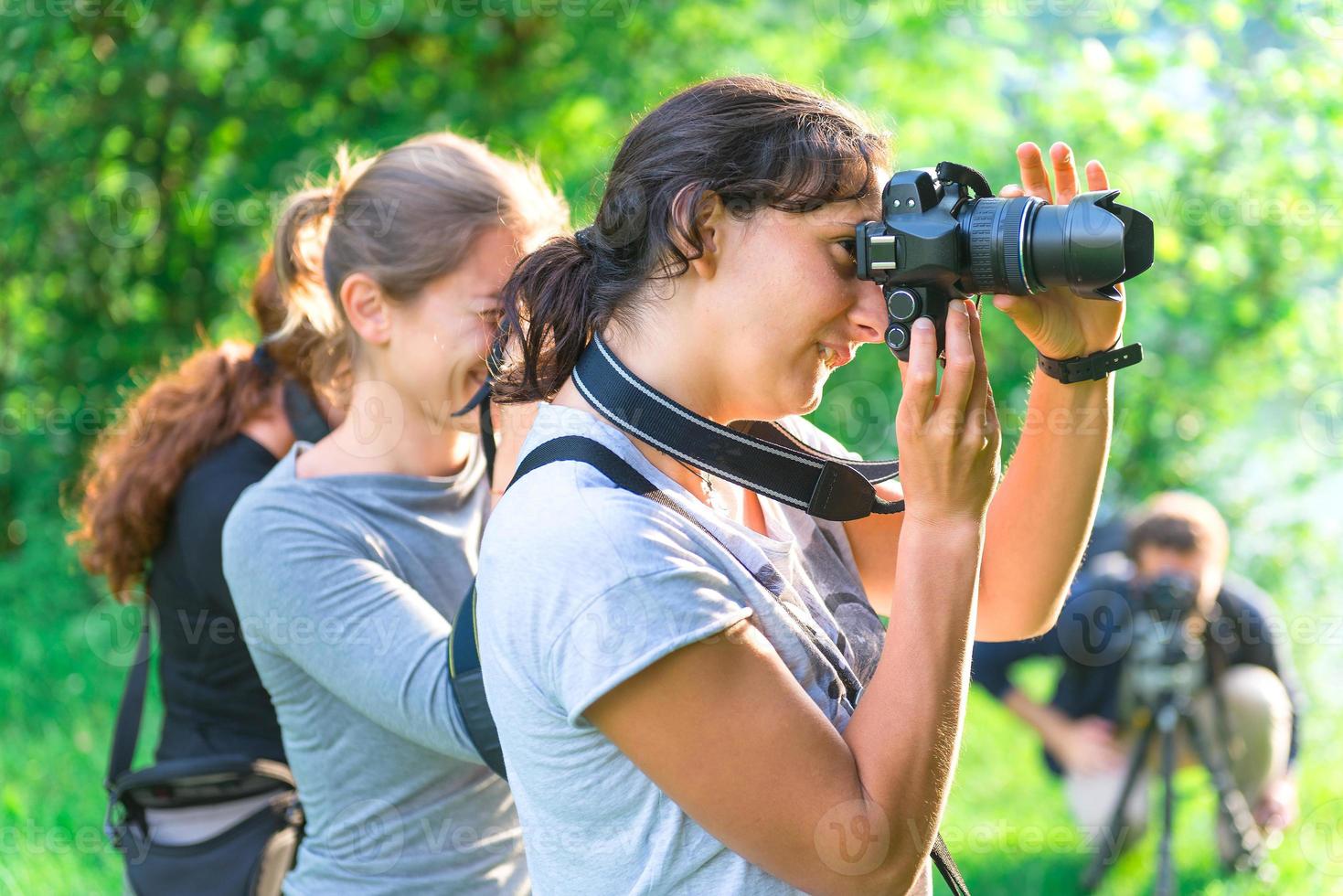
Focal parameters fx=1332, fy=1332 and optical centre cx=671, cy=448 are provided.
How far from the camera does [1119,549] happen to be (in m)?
4.48

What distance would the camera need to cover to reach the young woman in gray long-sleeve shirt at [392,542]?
6.04 feet

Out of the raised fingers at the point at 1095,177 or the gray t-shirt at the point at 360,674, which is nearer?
the raised fingers at the point at 1095,177

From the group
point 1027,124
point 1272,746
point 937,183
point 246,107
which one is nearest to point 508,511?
point 937,183

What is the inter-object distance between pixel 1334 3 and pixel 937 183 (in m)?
3.57

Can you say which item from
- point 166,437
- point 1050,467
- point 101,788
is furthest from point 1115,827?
point 101,788

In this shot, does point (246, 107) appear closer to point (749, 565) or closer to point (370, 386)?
point (370, 386)

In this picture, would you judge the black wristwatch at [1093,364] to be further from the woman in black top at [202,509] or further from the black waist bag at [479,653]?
the woman in black top at [202,509]

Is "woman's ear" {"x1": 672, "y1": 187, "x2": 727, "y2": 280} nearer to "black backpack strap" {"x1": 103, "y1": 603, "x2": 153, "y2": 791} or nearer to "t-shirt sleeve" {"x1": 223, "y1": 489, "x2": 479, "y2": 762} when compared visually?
"t-shirt sleeve" {"x1": 223, "y1": 489, "x2": 479, "y2": 762}

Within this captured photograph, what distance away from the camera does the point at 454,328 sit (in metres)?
2.08

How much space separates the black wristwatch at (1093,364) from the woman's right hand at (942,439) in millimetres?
343

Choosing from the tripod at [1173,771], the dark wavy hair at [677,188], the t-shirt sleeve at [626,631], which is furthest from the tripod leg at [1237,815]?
the t-shirt sleeve at [626,631]

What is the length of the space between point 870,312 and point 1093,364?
355mm

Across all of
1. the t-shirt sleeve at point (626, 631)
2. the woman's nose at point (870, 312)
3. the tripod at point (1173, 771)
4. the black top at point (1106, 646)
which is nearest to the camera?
the t-shirt sleeve at point (626, 631)

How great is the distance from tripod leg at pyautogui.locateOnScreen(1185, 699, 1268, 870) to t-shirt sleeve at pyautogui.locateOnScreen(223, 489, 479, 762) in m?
2.58
